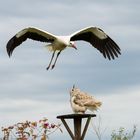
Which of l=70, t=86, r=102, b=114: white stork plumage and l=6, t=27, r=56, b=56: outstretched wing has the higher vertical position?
l=6, t=27, r=56, b=56: outstretched wing

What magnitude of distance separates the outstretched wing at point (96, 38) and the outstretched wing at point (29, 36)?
0.54 m

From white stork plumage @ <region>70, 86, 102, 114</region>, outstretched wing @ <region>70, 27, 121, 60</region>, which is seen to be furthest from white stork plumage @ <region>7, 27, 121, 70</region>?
white stork plumage @ <region>70, 86, 102, 114</region>

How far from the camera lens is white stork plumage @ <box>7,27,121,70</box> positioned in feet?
54.0

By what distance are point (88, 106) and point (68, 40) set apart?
150 inches

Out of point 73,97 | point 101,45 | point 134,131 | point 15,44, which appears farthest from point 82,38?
point 73,97

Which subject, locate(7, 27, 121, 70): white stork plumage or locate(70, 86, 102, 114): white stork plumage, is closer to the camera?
locate(70, 86, 102, 114): white stork plumage

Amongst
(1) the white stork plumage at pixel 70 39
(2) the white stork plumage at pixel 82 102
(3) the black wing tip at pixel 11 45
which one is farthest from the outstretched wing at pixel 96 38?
(2) the white stork plumage at pixel 82 102

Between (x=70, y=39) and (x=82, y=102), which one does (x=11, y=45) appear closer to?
(x=70, y=39)

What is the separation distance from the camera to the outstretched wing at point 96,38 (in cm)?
1702

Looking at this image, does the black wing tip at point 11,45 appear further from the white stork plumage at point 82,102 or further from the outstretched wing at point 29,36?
the white stork plumage at point 82,102

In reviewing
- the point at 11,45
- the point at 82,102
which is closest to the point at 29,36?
the point at 11,45

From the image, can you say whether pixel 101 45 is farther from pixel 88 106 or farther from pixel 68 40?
pixel 88 106

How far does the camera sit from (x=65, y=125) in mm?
12156

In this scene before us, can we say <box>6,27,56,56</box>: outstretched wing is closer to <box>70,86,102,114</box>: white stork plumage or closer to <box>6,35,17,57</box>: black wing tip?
<box>6,35,17,57</box>: black wing tip
